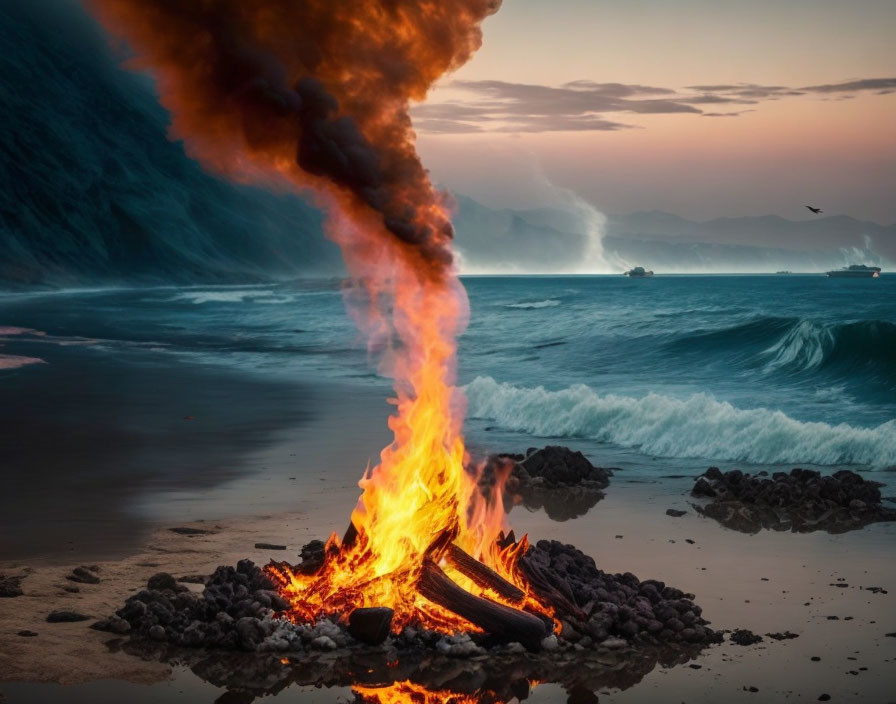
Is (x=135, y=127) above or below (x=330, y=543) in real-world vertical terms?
above

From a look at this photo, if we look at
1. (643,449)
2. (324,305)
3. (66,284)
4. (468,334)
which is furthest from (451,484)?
(66,284)

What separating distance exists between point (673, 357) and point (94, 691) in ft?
115

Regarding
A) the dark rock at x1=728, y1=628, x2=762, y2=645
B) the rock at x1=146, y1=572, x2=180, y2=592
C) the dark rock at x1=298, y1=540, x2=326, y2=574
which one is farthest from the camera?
the dark rock at x1=298, y1=540, x2=326, y2=574

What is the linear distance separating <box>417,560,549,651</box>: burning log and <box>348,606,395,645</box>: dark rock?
1.76 feet

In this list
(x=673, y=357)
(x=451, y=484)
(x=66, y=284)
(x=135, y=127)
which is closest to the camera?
(x=451, y=484)

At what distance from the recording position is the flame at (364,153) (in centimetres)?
1180

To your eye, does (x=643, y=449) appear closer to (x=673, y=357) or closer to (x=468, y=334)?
(x=673, y=357)

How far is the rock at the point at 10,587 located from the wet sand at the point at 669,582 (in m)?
0.12

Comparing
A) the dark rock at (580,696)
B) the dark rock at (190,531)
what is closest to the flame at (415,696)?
the dark rock at (580,696)

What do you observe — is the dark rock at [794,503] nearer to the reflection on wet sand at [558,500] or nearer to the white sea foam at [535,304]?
the reflection on wet sand at [558,500]

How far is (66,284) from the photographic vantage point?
148500mm

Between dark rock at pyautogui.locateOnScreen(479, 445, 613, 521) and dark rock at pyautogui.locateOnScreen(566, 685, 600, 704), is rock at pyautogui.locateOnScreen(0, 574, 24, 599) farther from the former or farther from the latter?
dark rock at pyautogui.locateOnScreen(479, 445, 613, 521)

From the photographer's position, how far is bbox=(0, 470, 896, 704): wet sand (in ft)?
31.7

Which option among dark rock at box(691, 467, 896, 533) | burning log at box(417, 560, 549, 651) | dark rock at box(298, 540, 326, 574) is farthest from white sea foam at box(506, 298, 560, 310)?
burning log at box(417, 560, 549, 651)
